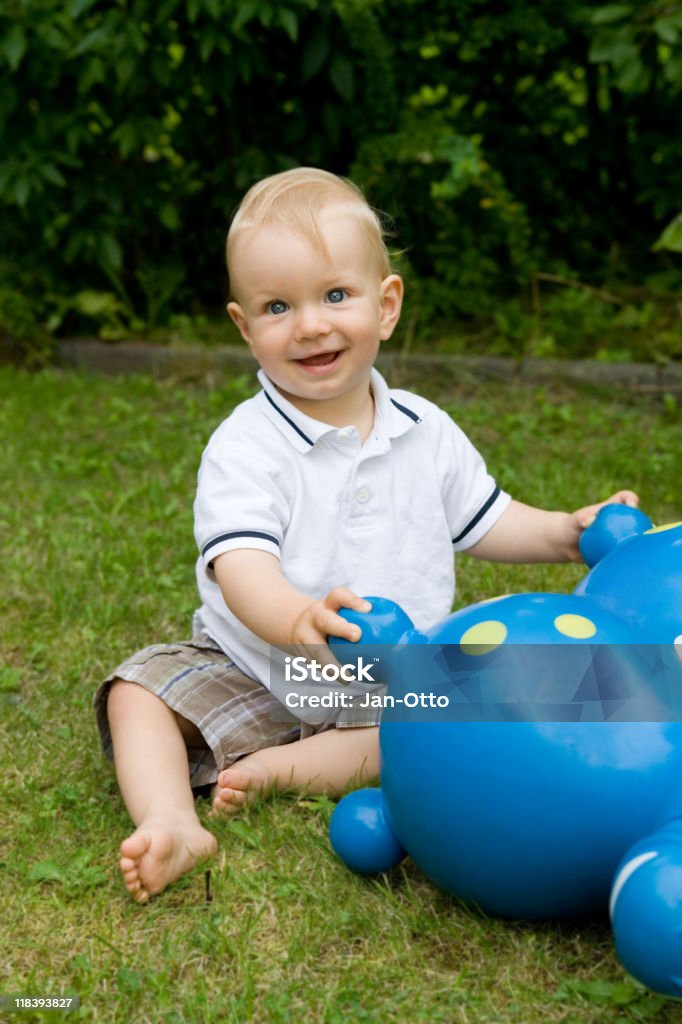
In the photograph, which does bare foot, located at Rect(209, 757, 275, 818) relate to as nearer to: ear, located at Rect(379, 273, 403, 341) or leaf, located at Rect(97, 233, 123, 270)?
ear, located at Rect(379, 273, 403, 341)

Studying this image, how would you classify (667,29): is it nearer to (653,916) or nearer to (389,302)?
(389,302)

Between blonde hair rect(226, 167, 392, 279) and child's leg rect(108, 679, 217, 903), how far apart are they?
0.77 metres

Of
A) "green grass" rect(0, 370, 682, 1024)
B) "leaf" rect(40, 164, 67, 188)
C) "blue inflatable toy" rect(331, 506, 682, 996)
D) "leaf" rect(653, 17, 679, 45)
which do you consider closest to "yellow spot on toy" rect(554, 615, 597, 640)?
"blue inflatable toy" rect(331, 506, 682, 996)

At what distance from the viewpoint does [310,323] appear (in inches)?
80.0

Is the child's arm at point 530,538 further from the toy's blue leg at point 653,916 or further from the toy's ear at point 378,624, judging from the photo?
the toy's blue leg at point 653,916

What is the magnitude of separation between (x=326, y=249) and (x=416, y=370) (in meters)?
2.60

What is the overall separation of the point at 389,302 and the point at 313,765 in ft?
2.63

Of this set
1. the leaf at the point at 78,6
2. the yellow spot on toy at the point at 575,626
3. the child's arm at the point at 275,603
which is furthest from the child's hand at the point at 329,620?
the leaf at the point at 78,6

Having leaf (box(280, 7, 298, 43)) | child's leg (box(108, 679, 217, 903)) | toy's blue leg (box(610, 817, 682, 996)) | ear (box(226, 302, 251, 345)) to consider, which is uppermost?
leaf (box(280, 7, 298, 43))

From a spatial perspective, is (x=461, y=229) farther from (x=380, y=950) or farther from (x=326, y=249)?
(x=380, y=950)

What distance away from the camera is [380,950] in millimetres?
1665

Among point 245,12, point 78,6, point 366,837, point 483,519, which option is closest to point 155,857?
point 366,837

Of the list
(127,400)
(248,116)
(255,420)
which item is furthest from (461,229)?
(255,420)

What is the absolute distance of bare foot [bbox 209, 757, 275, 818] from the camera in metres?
2.01
